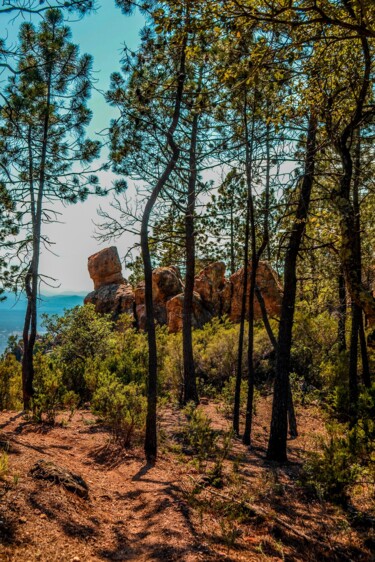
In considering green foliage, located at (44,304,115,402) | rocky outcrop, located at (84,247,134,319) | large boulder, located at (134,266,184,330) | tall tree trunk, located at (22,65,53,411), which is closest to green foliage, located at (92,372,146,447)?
tall tree trunk, located at (22,65,53,411)

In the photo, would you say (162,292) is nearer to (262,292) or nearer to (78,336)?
(262,292)

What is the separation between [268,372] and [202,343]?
335cm

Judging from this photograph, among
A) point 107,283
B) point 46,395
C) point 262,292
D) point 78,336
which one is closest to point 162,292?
point 107,283

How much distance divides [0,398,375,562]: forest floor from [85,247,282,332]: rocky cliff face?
513 inches

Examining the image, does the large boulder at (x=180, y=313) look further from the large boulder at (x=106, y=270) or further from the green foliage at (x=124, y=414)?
the green foliage at (x=124, y=414)

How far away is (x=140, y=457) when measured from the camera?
694cm

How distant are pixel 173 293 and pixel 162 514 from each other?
802 inches

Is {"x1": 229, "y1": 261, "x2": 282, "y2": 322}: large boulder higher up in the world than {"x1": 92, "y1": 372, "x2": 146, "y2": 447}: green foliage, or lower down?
higher up

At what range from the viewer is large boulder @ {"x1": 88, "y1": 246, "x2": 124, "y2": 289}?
2936cm

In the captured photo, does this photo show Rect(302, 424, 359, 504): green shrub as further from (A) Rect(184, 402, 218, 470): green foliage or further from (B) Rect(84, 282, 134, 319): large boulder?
(B) Rect(84, 282, 134, 319): large boulder

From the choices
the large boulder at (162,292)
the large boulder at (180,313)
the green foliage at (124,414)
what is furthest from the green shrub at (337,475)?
the large boulder at (162,292)

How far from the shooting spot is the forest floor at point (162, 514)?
12.4ft

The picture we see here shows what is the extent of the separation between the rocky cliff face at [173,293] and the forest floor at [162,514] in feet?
42.8

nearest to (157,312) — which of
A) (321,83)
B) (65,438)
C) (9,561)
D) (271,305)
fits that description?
(271,305)
